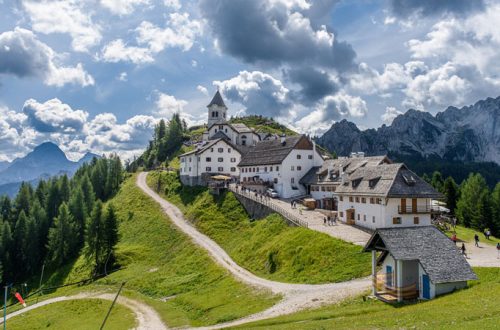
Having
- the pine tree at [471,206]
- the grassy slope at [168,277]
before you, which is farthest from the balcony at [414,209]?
the pine tree at [471,206]

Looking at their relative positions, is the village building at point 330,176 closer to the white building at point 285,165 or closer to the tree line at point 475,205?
the white building at point 285,165

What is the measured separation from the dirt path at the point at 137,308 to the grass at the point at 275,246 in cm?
1312

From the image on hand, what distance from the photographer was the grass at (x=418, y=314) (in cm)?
2053

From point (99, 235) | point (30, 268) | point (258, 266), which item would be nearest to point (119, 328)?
point (258, 266)

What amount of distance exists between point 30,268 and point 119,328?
6844 cm

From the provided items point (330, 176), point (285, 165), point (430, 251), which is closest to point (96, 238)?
point (285, 165)

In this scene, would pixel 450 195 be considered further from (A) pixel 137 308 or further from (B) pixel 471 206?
(A) pixel 137 308

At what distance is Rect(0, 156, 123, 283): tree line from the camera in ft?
242

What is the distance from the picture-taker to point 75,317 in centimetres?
4691

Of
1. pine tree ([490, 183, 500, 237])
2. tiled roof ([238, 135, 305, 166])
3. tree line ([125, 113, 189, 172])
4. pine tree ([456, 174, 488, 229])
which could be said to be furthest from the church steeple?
pine tree ([490, 183, 500, 237])

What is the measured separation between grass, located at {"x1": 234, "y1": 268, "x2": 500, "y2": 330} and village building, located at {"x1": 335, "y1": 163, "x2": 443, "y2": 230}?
19.2m

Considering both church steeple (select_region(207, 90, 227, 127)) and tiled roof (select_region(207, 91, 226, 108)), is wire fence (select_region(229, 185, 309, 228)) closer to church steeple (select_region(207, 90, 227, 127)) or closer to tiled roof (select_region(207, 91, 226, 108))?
church steeple (select_region(207, 90, 227, 127))

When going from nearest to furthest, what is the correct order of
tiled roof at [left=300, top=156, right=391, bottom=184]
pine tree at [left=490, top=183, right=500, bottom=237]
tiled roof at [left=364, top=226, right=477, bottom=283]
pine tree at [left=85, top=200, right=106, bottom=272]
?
tiled roof at [left=364, top=226, right=477, bottom=283]
tiled roof at [left=300, top=156, right=391, bottom=184]
pine tree at [left=85, top=200, right=106, bottom=272]
pine tree at [left=490, top=183, right=500, bottom=237]

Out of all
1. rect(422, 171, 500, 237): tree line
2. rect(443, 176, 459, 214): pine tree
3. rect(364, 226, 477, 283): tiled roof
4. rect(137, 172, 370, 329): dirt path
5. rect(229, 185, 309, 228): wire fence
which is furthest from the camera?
rect(443, 176, 459, 214): pine tree
